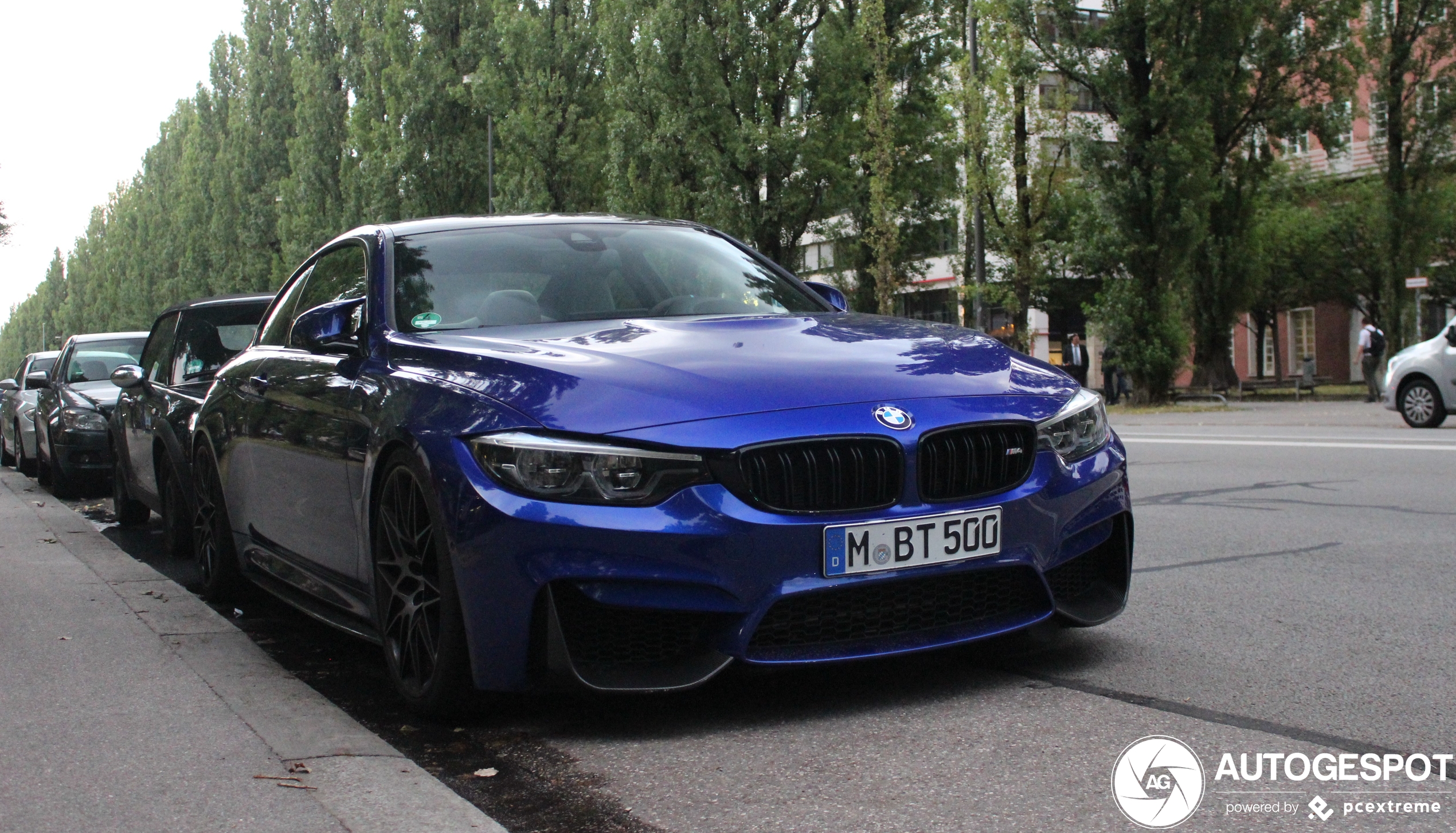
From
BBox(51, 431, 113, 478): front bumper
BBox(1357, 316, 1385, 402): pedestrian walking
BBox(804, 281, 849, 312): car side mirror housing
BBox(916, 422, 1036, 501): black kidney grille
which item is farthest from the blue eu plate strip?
BBox(1357, 316, 1385, 402): pedestrian walking

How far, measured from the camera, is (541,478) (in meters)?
3.74

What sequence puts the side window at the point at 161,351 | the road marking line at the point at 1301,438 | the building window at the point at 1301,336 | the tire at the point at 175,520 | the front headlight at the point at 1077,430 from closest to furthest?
the front headlight at the point at 1077,430 → the tire at the point at 175,520 → the side window at the point at 161,351 → the road marking line at the point at 1301,438 → the building window at the point at 1301,336

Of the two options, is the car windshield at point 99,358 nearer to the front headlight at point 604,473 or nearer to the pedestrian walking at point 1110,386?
the front headlight at point 604,473

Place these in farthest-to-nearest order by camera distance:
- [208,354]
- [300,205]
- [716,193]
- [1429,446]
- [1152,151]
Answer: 1. [300,205]
2. [716,193]
3. [1152,151]
4. [1429,446]
5. [208,354]

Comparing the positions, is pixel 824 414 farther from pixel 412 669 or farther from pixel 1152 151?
pixel 1152 151

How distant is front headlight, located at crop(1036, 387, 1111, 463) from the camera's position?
165 inches

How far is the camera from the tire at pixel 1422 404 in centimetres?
1875

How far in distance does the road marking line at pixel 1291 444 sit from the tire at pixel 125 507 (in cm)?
841

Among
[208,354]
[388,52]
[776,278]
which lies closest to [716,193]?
[388,52]

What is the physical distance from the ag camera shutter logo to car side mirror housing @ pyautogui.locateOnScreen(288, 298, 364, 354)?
2.73 metres

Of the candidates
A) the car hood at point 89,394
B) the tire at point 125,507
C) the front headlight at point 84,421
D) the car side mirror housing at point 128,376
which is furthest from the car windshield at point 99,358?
the car side mirror housing at point 128,376

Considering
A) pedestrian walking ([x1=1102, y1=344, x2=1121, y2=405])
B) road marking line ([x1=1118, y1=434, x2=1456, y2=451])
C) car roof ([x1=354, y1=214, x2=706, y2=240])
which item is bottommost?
pedestrian walking ([x1=1102, y1=344, x2=1121, y2=405])

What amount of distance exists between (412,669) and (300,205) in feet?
185

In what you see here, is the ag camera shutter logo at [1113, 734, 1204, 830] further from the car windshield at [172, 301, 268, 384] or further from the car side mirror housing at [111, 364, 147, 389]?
the car side mirror housing at [111, 364, 147, 389]
